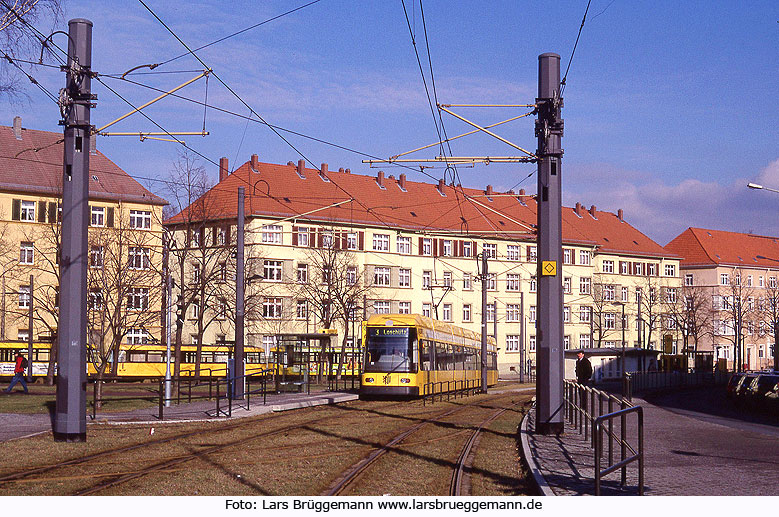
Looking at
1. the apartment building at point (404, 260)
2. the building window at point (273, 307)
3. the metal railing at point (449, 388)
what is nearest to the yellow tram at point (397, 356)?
the metal railing at point (449, 388)

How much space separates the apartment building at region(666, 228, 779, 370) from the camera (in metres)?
100

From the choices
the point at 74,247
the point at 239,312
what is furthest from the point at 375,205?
the point at 74,247

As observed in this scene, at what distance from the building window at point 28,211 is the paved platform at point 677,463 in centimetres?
5095

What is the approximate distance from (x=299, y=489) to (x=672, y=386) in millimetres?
51907

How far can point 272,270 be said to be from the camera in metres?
71.8

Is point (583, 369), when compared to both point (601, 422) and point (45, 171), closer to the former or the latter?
point (601, 422)

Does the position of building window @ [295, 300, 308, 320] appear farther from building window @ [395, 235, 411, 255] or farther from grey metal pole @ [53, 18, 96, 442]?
grey metal pole @ [53, 18, 96, 442]

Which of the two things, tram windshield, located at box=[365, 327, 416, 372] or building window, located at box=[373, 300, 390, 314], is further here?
building window, located at box=[373, 300, 390, 314]

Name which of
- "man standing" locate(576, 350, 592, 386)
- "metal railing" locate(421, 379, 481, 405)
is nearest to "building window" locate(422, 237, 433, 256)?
"metal railing" locate(421, 379, 481, 405)

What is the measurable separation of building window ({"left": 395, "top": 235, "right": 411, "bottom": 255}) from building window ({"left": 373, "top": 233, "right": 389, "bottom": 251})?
44.9 inches

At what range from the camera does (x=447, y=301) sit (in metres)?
80.5

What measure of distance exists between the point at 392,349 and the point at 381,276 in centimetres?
4279

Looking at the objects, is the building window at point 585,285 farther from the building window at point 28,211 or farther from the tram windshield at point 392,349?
the tram windshield at point 392,349
